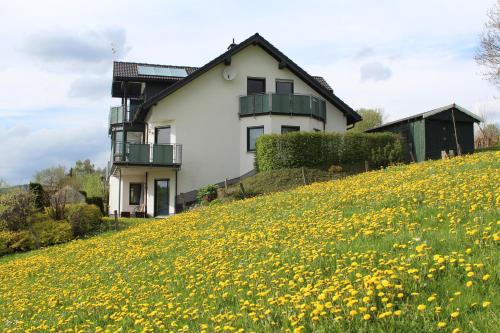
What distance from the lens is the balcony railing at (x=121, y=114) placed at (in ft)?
117

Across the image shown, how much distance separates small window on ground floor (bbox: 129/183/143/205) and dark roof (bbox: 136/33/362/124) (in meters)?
4.62

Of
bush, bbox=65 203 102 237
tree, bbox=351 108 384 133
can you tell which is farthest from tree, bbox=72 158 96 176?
bush, bbox=65 203 102 237

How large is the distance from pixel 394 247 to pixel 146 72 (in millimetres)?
30153

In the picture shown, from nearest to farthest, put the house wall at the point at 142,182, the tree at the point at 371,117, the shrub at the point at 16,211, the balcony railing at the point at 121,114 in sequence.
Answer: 1. the shrub at the point at 16,211
2. the house wall at the point at 142,182
3. the balcony railing at the point at 121,114
4. the tree at the point at 371,117

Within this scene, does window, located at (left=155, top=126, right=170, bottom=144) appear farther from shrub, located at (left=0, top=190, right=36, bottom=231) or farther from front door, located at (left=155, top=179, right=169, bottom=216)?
shrub, located at (left=0, top=190, right=36, bottom=231)

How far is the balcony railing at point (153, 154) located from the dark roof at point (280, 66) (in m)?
2.62

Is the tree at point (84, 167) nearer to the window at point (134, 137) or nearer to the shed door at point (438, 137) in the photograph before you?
the window at point (134, 137)

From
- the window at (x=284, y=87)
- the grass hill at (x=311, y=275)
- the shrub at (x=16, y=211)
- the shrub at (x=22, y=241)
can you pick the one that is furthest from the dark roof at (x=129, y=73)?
the grass hill at (x=311, y=275)

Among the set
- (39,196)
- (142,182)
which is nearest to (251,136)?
(142,182)

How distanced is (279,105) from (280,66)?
11.3 ft

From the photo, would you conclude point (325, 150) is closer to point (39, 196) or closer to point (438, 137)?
point (438, 137)

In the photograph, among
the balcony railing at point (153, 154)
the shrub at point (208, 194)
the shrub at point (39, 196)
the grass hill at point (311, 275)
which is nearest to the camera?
the grass hill at point (311, 275)

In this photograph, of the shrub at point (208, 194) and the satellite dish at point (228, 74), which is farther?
the satellite dish at point (228, 74)

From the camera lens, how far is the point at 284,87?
34.6 m
